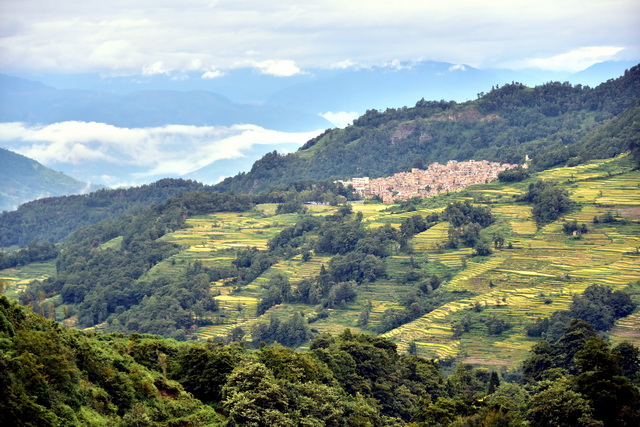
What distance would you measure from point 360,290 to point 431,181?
106 feet

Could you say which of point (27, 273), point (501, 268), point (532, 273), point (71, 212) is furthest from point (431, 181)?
point (71, 212)

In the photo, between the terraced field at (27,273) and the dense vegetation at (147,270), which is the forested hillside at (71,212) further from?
the terraced field at (27,273)

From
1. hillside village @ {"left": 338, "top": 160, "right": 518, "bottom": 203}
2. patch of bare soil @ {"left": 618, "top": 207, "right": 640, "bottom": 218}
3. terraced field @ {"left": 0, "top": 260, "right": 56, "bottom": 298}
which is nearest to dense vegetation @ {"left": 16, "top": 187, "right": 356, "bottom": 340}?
terraced field @ {"left": 0, "top": 260, "right": 56, "bottom": 298}

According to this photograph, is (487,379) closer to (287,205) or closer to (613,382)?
(613,382)

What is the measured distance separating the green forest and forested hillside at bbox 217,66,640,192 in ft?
1.08

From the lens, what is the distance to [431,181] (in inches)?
3115

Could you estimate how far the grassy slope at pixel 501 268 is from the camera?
3766cm

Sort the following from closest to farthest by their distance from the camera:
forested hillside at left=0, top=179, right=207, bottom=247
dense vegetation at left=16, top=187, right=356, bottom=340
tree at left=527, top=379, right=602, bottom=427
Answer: tree at left=527, top=379, right=602, bottom=427 → dense vegetation at left=16, top=187, right=356, bottom=340 → forested hillside at left=0, top=179, right=207, bottom=247

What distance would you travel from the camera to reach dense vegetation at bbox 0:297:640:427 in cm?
1553

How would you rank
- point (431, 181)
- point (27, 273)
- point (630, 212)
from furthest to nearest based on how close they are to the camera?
point (431, 181), point (27, 273), point (630, 212)

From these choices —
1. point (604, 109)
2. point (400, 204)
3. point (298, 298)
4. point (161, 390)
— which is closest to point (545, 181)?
point (400, 204)

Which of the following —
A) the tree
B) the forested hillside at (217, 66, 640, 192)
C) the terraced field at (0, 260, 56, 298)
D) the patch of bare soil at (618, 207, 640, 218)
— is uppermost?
the forested hillside at (217, 66, 640, 192)

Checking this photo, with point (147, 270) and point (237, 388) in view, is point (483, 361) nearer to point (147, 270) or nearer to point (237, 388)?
point (237, 388)

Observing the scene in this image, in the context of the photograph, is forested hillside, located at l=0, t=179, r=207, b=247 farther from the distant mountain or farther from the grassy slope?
the distant mountain
